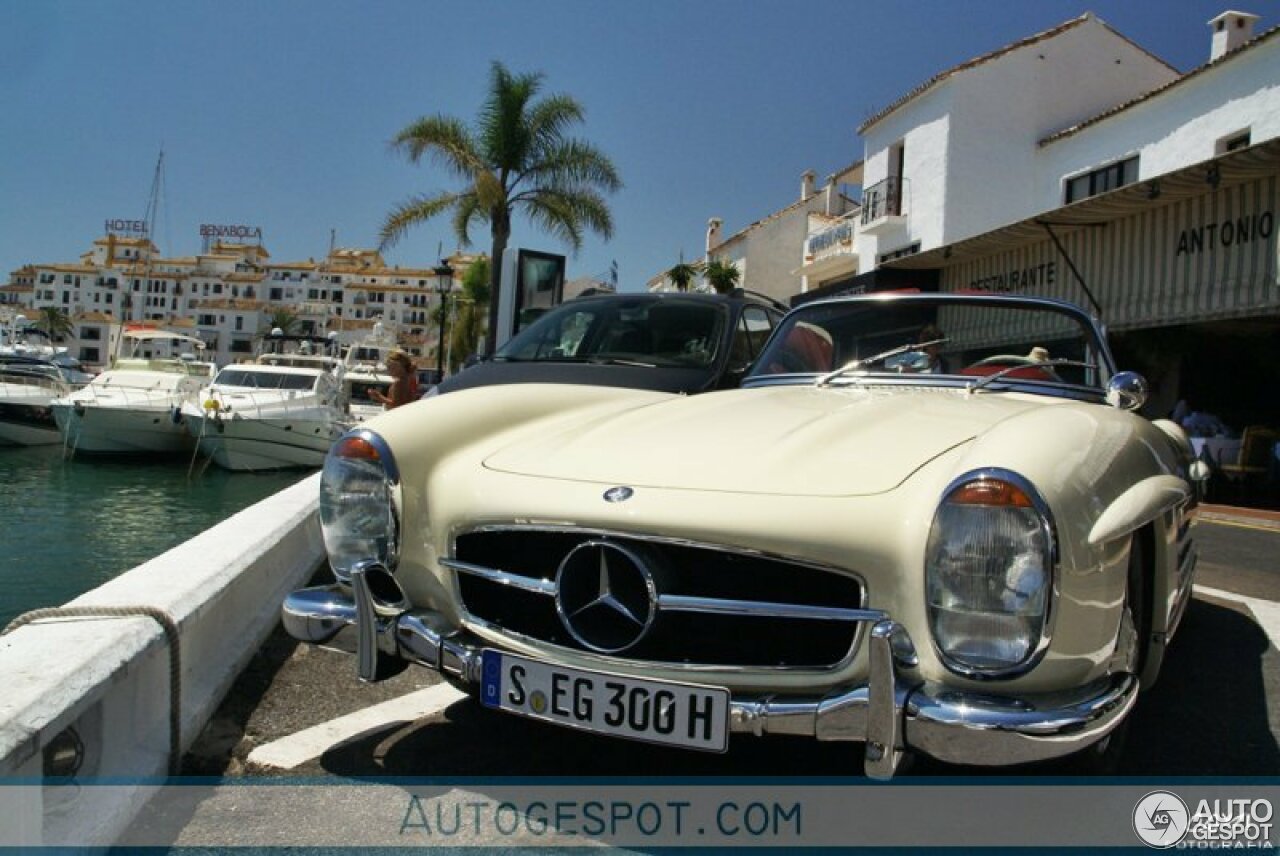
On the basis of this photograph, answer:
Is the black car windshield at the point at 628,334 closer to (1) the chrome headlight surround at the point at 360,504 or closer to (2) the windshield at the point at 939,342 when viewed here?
(2) the windshield at the point at 939,342

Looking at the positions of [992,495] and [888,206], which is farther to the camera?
[888,206]

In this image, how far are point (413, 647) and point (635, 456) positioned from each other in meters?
0.75

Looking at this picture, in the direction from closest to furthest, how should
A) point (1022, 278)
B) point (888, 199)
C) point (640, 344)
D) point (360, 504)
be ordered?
point (360, 504) → point (640, 344) → point (1022, 278) → point (888, 199)

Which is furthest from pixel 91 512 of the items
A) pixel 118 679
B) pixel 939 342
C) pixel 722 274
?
pixel 722 274

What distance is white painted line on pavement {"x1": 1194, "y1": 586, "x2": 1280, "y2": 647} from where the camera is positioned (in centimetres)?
426

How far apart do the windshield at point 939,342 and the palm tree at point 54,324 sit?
4319 inches

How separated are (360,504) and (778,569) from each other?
119 cm

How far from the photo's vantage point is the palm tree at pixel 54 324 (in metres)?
97.4

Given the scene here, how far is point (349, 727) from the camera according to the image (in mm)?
2857

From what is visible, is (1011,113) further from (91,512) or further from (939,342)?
(939,342)

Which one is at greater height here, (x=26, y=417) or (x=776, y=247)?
(x=776, y=247)

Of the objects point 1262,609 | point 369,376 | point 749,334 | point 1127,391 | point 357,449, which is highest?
point 369,376

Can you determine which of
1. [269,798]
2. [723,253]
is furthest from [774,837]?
[723,253]

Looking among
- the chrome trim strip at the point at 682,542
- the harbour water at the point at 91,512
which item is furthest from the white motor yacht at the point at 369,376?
the chrome trim strip at the point at 682,542
